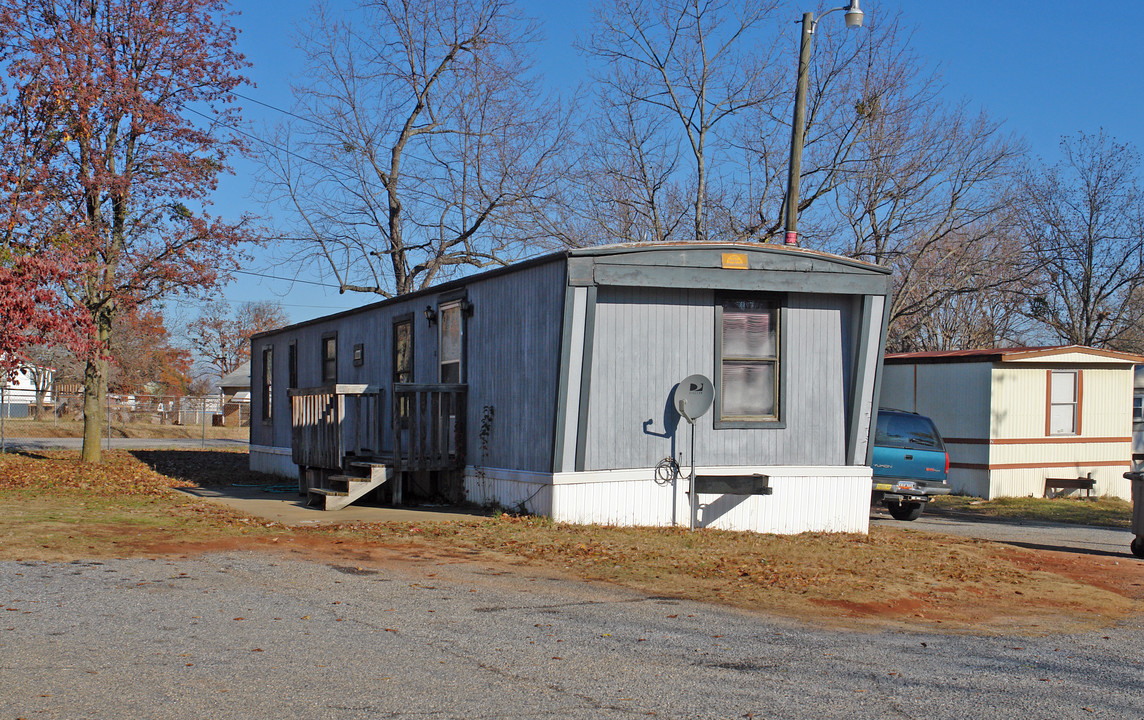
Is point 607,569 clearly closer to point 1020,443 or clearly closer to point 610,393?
point 610,393

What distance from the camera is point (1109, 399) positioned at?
2245 cm

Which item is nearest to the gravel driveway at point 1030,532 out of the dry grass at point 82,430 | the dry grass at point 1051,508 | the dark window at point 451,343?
the dry grass at point 1051,508

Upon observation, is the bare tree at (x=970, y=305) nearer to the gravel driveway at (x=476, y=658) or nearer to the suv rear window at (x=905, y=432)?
the suv rear window at (x=905, y=432)

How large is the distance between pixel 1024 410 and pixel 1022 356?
123 centimetres

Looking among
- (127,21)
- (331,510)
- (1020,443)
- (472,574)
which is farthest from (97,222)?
(1020,443)

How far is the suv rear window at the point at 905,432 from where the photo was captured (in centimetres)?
1606

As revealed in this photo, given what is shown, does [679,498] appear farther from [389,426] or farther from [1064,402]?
[1064,402]

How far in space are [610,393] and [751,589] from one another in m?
3.83

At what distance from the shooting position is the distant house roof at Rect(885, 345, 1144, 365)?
68.1ft

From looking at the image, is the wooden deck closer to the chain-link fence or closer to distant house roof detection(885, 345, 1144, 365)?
distant house roof detection(885, 345, 1144, 365)

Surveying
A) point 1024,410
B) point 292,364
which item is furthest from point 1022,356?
point 292,364

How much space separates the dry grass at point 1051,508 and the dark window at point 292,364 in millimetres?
12544

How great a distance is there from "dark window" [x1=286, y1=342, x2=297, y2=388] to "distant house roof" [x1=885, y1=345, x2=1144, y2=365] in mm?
12708

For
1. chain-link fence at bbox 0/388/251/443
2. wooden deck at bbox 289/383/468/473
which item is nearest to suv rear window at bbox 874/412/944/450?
wooden deck at bbox 289/383/468/473
